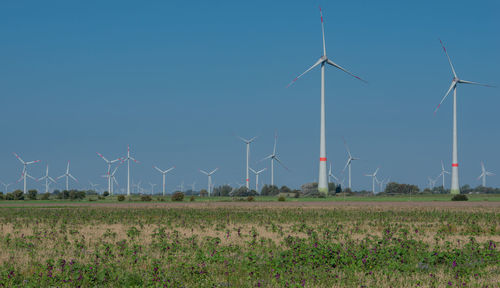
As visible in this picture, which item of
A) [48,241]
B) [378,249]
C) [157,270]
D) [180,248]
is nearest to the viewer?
[157,270]

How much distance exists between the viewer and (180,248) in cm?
2892

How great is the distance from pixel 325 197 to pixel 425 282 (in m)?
131

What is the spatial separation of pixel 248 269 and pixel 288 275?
5.91 ft

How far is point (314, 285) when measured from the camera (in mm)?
19094

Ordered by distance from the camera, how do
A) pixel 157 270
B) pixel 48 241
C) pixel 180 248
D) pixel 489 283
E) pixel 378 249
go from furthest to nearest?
pixel 48 241 → pixel 180 248 → pixel 378 249 → pixel 157 270 → pixel 489 283

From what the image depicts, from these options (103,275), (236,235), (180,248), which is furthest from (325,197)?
(103,275)

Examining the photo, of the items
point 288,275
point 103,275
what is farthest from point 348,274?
point 103,275

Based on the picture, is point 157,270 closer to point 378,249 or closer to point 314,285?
point 314,285

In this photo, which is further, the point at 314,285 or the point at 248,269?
the point at 248,269

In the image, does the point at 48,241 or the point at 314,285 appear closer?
the point at 314,285

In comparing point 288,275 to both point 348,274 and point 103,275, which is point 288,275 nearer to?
point 348,274

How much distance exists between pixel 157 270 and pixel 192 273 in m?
1.32

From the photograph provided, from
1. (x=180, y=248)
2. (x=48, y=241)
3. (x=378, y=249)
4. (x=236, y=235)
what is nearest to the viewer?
(x=378, y=249)

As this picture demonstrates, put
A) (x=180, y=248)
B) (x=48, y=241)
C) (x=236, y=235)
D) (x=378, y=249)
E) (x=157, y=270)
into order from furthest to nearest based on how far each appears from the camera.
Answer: (x=236, y=235) < (x=48, y=241) < (x=180, y=248) < (x=378, y=249) < (x=157, y=270)
